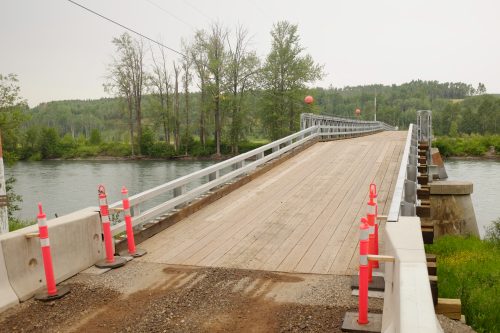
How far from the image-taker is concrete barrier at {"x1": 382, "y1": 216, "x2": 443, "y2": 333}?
8.71 feet

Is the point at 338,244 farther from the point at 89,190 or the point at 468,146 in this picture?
the point at 468,146

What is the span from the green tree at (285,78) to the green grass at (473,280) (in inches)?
1745

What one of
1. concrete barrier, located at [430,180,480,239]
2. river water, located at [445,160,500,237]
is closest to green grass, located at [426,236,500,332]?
concrete barrier, located at [430,180,480,239]

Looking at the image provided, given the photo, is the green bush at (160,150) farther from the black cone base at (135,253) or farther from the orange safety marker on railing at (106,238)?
the orange safety marker on railing at (106,238)

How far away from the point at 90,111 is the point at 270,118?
12058 cm

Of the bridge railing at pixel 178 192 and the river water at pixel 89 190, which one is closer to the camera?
the bridge railing at pixel 178 192

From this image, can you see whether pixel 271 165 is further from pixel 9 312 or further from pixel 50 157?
pixel 50 157

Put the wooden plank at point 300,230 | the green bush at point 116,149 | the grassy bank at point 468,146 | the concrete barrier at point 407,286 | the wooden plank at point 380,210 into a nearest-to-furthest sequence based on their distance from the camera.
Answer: the concrete barrier at point 407,286 < the wooden plank at point 380,210 < the wooden plank at point 300,230 < the grassy bank at point 468,146 < the green bush at point 116,149

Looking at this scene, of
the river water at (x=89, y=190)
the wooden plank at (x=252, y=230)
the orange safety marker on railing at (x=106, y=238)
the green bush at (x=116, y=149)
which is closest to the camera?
the orange safety marker on railing at (x=106, y=238)

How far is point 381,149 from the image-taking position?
17.2m

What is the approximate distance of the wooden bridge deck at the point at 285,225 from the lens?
6.40 metres

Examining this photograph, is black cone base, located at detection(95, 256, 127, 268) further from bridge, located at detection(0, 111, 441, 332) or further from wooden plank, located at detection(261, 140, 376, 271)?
wooden plank, located at detection(261, 140, 376, 271)

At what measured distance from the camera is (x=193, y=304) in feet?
16.4

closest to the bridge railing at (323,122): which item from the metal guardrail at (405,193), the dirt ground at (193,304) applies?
the metal guardrail at (405,193)
